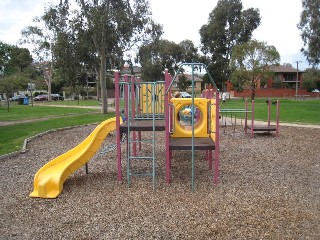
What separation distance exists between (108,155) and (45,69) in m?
59.1

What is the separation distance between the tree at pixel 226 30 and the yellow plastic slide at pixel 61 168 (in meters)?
47.7

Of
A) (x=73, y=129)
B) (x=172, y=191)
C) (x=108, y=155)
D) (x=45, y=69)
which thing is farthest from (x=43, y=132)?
(x=45, y=69)

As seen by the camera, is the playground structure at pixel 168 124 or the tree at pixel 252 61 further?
the tree at pixel 252 61

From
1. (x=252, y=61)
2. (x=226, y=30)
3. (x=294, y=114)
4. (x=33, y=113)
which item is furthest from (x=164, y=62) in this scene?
(x=294, y=114)

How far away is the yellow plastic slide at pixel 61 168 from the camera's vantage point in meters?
5.85

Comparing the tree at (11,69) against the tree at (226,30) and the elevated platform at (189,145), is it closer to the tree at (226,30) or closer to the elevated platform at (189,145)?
the elevated platform at (189,145)

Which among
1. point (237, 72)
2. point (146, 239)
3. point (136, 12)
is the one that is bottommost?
point (146, 239)

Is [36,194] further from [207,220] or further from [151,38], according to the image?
[151,38]

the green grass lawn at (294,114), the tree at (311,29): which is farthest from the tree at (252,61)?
the green grass lawn at (294,114)

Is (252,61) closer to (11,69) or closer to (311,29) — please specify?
(311,29)

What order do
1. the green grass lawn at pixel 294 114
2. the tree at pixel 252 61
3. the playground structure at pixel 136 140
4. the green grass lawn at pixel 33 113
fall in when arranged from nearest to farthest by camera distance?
the playground structure at pixel 136 140, the green grass lawn at pixel 294 114, the green grass lawn at pixel 33 113, the tree at pixel 252 61

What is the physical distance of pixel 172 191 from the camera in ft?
19.8

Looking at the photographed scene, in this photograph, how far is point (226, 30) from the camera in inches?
2120

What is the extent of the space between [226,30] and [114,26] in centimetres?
3488
